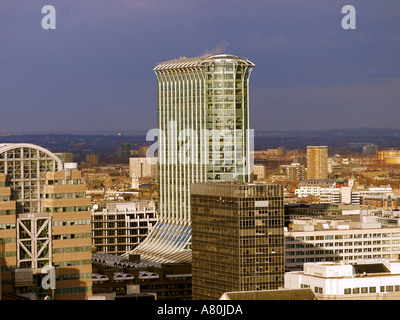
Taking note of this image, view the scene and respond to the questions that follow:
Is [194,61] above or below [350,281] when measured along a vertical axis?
above

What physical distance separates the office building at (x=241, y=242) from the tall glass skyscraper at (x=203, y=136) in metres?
30.0

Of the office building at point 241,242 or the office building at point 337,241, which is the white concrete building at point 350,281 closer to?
the office building at point 241,242

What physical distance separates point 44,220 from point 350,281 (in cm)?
2082

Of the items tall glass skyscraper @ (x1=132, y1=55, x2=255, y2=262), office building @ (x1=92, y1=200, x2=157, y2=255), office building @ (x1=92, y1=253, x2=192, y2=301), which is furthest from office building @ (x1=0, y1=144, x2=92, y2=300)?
office building @ (x1=92, y1=200, x2=157, y2=255)

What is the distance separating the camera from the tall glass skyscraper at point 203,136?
122062 mm

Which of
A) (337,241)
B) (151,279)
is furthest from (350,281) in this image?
(337,241)

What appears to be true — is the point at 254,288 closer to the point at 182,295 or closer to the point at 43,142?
the point at 182,295

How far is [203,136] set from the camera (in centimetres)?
12375

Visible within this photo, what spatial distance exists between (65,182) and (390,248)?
45058 mm

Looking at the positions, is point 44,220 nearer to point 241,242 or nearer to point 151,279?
point 241,242

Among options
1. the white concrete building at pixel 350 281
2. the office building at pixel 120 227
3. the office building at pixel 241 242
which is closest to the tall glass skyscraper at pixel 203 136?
the office building at pixel 120 227

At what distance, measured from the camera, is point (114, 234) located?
140 m

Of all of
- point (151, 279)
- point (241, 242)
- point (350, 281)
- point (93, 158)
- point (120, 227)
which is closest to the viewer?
point (350, 281)
